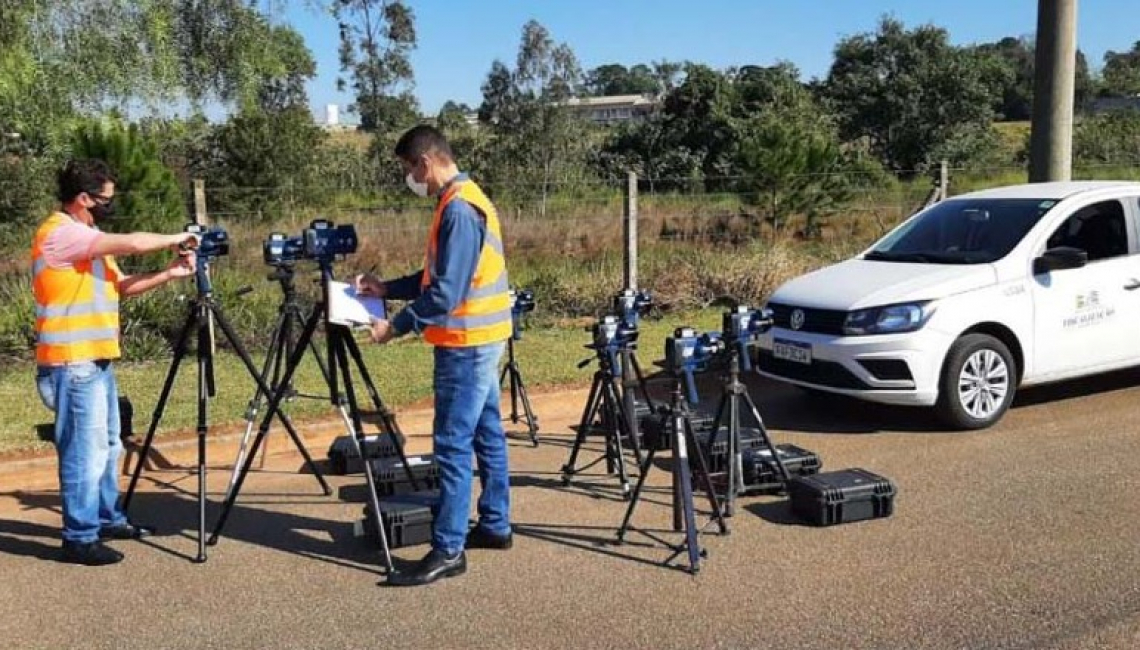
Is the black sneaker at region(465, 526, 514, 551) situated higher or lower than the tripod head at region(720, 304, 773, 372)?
lower

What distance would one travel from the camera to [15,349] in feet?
32.5

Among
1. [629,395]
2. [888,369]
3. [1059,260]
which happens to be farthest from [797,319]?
[629,395]

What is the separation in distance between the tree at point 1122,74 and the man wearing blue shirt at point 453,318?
4986 cm

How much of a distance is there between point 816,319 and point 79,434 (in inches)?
188

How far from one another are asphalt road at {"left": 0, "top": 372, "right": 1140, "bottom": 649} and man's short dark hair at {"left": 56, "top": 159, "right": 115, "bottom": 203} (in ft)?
5.84

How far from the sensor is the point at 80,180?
521cm

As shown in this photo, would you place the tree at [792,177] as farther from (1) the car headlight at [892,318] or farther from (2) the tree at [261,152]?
(1) the car headlight at [892,318]

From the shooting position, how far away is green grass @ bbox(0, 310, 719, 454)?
25.4ft

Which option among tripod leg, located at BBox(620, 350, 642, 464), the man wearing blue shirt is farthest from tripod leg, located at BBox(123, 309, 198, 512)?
tripod leg, located at BBox(620, 350, 642, 464)

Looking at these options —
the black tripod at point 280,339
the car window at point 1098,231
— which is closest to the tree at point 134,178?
the black tripod at point 280,339

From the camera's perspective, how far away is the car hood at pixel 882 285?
756cm

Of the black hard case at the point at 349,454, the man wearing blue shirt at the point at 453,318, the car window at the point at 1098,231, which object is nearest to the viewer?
the man wearing blue shirt at the point at 453,318

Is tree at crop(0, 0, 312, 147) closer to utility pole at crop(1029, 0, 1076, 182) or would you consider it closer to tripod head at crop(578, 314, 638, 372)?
tripod head at crop(578, 314, 638, 372)

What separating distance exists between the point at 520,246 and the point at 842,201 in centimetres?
538
